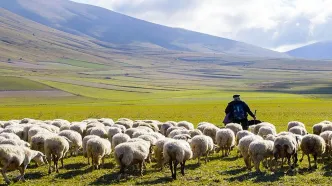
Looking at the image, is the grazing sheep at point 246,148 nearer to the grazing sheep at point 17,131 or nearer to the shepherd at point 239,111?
the shepherd at point 239,111

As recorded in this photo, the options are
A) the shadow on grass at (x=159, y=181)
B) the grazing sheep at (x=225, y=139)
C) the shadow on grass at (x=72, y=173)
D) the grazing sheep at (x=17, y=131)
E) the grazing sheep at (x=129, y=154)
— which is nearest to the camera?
the shadow on grass at (x=159, y=181)

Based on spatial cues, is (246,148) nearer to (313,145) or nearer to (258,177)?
(258,177)

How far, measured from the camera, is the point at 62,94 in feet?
352

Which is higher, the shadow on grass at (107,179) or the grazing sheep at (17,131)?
the grazing sheep at (17,131)

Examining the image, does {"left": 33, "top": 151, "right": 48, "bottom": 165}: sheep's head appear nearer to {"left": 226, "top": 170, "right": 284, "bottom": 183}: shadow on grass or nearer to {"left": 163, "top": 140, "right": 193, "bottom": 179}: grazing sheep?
{"left": 163, "top": 140, "right": 193, "bottom": 179}: grazing sheep

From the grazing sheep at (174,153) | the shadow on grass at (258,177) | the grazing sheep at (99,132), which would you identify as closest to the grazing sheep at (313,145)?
the shadow on grass at (258,177)

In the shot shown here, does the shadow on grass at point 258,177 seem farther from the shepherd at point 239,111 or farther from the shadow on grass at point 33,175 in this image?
the shepherd at point 239,111

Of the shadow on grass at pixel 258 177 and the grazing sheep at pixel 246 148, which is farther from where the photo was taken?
the grazing sheep at pixel 246 148

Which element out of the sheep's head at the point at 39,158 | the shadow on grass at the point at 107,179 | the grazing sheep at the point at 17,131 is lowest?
the shadow on grass at the point at 107,179

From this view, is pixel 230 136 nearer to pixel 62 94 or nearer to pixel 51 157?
pixel 51 157

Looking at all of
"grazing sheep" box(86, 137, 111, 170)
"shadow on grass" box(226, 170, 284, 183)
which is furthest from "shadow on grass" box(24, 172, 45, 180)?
"shadow on grass" box(226, 170, 284, 183)

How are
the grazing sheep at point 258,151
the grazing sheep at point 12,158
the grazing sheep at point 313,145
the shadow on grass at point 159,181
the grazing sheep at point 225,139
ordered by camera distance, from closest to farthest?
the grazing sheep at point 12,158 < the shadow on grass at point 159,181 < the grazing sheep at point 258,151 < the grazing sheep at point 313,145 < the grazing sheep at point 225,139

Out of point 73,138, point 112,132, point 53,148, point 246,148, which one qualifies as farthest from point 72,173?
point 246,148

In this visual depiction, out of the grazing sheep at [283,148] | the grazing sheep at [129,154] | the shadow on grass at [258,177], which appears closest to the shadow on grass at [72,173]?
the grazing sheep at [129,154]
